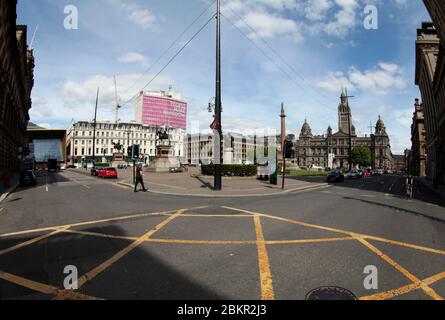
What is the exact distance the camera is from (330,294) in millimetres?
3965

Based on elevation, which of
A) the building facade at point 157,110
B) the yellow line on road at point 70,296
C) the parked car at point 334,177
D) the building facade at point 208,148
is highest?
the building facade at point 157,110

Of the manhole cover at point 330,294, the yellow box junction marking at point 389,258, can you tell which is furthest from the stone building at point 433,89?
the manhole cover at point 330,294

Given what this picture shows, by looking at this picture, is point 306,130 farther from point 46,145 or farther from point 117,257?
point 117,257

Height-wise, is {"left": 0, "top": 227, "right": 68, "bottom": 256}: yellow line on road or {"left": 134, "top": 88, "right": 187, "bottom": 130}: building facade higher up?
{"left": 134, "top": 88, "right": 187, "bottom": 130}: building facade

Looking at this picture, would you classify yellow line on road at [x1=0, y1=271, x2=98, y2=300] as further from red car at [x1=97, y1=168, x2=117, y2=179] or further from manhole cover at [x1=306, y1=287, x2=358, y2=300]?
red car at [x1=97, y1=168, x2=117, y2=179]

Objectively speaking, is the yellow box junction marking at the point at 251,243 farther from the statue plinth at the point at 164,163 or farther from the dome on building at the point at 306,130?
the dome on building at the point at 306,130

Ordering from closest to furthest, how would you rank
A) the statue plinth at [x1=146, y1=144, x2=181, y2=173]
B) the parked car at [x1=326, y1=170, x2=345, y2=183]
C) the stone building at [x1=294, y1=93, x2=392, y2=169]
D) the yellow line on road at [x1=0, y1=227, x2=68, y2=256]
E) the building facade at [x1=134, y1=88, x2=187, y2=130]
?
the yellow line on road at [x1=0, y1=227, x2=68, y2=256] < the parked car at [x1=326, y1=170, x2=345, y2=183] < the statue plinth at [x1=146, y1=144, x2=181, y2=173] < the building facade at [x1=134, y1=88, x2=187, y2=130] < the stone building at [x1=294, y1=93, x2=392, y2=169]

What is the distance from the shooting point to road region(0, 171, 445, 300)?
4.13 meters

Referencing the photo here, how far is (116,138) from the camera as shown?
121312 millimetres

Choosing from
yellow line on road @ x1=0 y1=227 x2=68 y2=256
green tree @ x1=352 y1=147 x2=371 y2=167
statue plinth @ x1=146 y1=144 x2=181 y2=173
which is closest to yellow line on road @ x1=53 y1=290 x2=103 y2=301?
yellow line on road @ x1=0 y1=227 x2=68 y2=256

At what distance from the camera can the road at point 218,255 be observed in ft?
13.6

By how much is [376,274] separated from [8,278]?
19.4 feet

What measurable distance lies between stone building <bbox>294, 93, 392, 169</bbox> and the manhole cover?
15654 centimetres

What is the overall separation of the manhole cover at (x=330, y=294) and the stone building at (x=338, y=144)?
156543 millimetres
